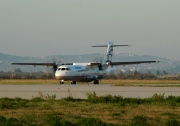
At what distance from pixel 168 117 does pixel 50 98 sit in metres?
9.99

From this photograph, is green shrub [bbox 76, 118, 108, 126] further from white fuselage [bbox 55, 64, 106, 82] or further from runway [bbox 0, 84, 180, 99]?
white fuselage [bbox 55, 64, 106, 82]

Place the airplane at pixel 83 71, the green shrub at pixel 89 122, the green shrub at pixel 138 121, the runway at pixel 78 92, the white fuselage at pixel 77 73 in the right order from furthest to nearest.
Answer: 1. the airplane at pixel 83 71
2. the white fuselage at pixel 77 73
3. the runway at pixel 78 92
4. the green shrub at pixel 138 121
5. the green shrub at pixel 89 122

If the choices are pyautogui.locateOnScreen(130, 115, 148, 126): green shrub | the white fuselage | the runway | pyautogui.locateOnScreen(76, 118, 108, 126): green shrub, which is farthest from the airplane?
pyautogui.locateOnScreen(76, 118, 108, 126): green shrub

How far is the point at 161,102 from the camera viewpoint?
2555 centimetres

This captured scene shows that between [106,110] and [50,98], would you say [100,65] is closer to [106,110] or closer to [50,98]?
[50,98]

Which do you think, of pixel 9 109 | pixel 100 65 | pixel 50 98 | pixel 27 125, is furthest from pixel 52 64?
pixel 27 125

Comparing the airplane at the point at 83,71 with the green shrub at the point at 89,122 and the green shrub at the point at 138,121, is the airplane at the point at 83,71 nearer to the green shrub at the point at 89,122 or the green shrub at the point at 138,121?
the green shrub at the point at 138,121

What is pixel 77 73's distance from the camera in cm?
7175

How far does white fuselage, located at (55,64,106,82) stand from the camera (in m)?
69.3

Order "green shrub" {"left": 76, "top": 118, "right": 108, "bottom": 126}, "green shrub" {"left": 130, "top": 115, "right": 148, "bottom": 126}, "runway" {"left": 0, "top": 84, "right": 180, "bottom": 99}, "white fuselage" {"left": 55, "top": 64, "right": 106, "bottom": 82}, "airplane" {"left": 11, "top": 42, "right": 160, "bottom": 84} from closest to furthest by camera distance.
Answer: "green shrub" {"left": 76, "top": 118, "right": 108, "bottom": 126} < "green shrub" {"left": 130, "top": 115, "right": 148, "bottom": 126} < "runway" {"left": 0, "top": 84, "right": 180, "bottom": 99} < "white fuselage" {"left": 55, "top": 64, "right": 106, "bottom": 82} < "airplane" {"left": 11, "top": 42, "right": 160, "bottom": 84}

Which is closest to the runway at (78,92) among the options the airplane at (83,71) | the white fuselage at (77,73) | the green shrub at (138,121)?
the green shrub at (138,121)

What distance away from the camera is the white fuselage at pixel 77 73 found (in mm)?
69312

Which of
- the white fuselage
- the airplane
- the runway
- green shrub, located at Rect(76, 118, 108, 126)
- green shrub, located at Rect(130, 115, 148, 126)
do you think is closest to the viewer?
green shrub, located at Rect(76, 118, 108, 126)

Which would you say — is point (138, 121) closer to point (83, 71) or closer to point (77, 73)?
point (77, 73)
